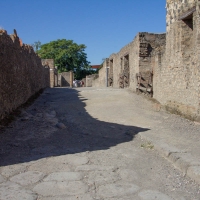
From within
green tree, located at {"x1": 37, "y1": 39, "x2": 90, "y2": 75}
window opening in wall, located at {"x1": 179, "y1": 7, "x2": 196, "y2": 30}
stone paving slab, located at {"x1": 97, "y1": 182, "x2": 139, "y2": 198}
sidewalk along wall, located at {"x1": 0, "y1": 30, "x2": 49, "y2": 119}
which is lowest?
stone paving slab, located at {"x1": 97, "y1": 182, "x2": 139, "y2": 198}

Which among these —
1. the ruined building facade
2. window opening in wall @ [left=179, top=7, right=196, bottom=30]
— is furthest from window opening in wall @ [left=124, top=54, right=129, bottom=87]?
window opening in wall @ [left=179, top=7, right=196, bottom=30]

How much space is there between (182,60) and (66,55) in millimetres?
39349

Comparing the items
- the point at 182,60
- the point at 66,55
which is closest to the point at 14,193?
the point at 182,60

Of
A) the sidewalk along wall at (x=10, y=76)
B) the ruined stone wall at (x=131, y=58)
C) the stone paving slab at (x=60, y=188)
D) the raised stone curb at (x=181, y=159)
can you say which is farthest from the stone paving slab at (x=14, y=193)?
the ruined stone wall at (x=131, y=58)

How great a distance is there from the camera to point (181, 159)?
403 centimetres

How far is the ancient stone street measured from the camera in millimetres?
3119

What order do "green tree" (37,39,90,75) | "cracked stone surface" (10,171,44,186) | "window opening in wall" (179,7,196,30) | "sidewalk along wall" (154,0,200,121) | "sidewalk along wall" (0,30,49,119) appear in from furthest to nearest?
"green tree" (37,39,90,75)
"window opening in wall" (179,7,196,30)
"sidewalk along wall" (154,0,200,121)
"sidewalk along wall" (0,30,49,119)
"cracked stone surface" (10,171,44,186)

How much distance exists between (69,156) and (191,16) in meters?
5.79

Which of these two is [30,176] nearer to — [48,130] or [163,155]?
[163,155]

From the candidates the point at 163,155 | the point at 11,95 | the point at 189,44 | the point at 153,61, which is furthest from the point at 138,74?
the point at 163,155

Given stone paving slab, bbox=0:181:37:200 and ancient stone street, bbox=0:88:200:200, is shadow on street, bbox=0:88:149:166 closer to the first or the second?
ancient stone street, bbox=0:88:200:200

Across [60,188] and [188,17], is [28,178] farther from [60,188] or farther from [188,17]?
[188,17]

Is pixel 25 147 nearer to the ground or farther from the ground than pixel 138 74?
nearer to the ground

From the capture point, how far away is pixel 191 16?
8.12 meters
